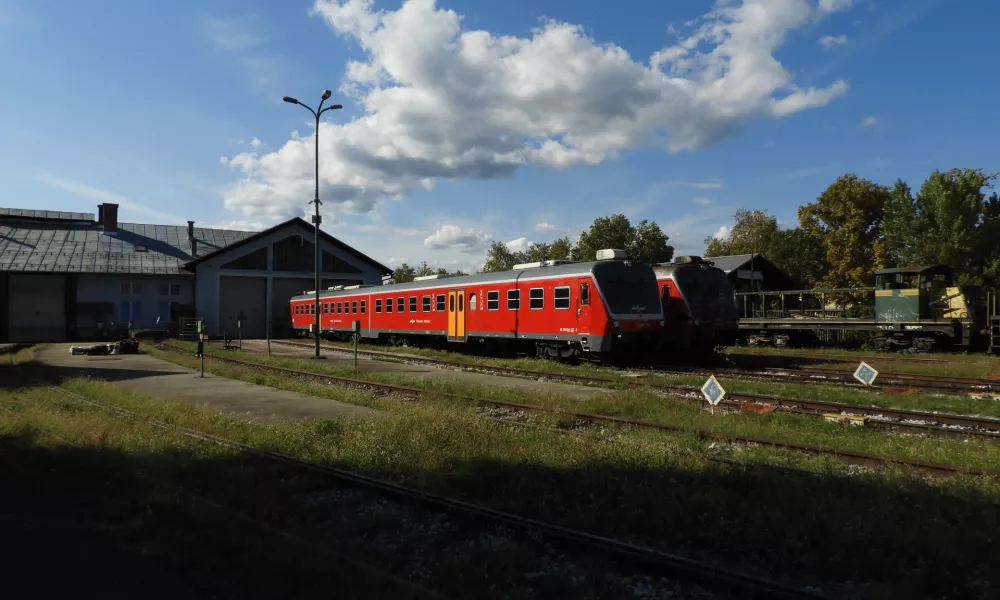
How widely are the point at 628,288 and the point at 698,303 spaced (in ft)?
12.5

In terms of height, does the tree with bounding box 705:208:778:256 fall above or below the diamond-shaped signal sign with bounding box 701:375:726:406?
above

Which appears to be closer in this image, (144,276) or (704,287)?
(704,287)

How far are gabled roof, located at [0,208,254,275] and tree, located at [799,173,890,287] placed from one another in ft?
139

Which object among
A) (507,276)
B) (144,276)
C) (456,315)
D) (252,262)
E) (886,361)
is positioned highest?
(252,262)

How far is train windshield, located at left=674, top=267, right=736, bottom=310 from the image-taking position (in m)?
21.0

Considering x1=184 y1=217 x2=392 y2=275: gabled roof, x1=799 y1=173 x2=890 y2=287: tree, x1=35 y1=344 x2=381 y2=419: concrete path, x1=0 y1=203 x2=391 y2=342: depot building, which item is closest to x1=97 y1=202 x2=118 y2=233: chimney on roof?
x1=0 y1=203 x2=391 y2=342: depot building

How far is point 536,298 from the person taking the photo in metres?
19.8

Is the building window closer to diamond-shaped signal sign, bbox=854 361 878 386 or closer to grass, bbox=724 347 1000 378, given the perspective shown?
grass, bbox=724 347 1000 378

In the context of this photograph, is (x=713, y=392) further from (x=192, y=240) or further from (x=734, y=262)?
(x=192, y=240)

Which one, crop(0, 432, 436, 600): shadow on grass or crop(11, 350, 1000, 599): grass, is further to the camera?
crop(11, 350, 1000, 599): grass

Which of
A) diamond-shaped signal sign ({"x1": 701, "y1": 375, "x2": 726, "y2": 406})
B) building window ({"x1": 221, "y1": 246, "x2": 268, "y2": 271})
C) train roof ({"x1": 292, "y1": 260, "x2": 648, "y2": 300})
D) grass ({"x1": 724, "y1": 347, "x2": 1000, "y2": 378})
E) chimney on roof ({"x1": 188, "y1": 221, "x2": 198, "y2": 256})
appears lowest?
grass ({"x1": 724, "y1": 347, "x2": 1000, "y2": 378})

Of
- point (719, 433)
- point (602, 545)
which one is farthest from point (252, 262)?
point (602, 545)

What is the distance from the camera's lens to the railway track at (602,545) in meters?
4.17

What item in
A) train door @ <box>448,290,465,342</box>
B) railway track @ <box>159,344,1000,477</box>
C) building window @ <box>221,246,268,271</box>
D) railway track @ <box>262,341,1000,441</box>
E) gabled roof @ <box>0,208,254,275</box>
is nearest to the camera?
railway track @ <box>159,344,1000,477</box>
